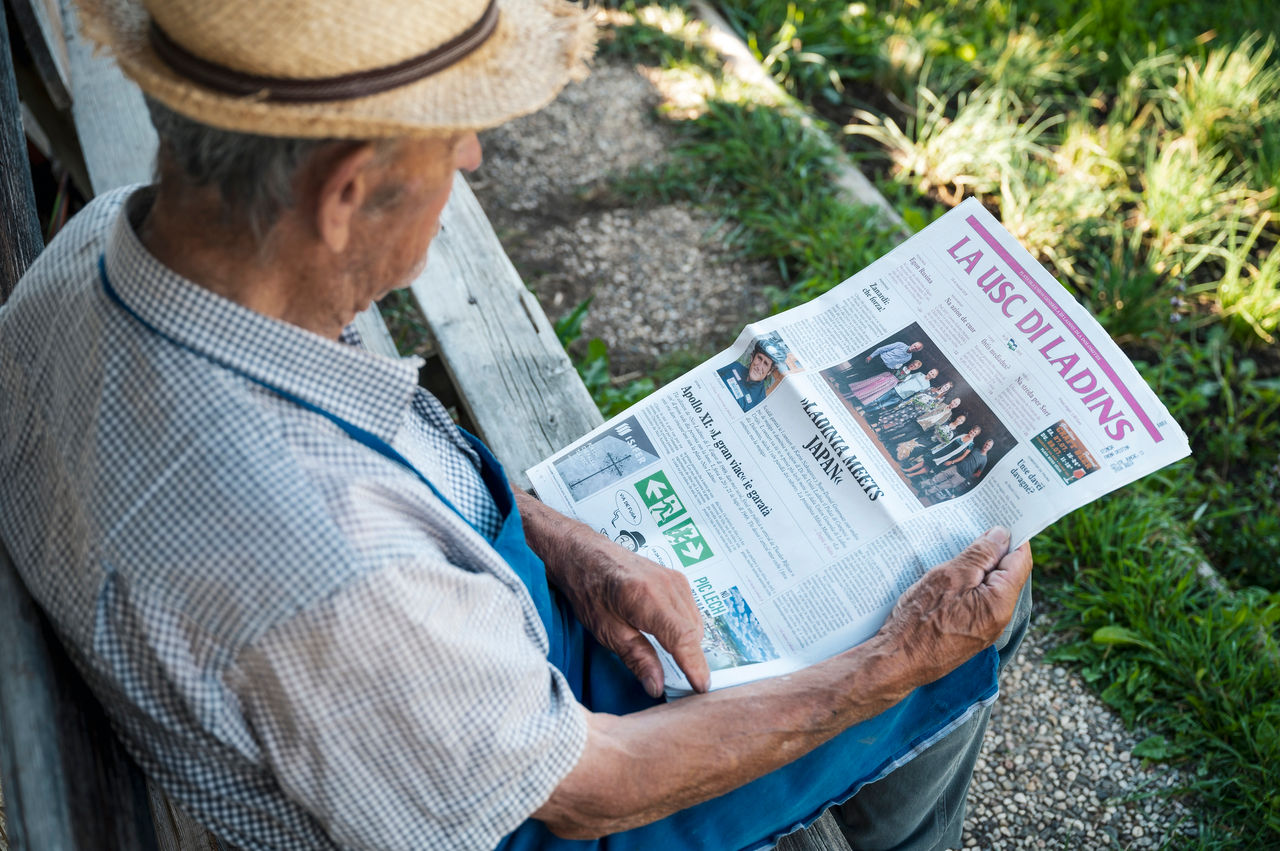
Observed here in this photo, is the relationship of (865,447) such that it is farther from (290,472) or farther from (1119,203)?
(1119,203)

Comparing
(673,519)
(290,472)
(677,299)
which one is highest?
(290,472)

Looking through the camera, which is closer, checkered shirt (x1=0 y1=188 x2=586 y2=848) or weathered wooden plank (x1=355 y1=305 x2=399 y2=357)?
checkered shirt (x1=0 y1=188 x2=586 y2=848)

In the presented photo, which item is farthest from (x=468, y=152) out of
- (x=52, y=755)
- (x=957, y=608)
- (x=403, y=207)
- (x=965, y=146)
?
(x=965, y=146)

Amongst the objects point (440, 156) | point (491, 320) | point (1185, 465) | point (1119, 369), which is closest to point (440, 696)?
point (440, 156)

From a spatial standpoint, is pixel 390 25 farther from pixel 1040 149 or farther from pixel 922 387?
pixel 1040 149

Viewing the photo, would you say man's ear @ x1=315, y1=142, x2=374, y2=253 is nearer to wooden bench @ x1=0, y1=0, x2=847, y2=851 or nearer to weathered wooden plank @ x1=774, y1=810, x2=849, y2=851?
wooden bench @ x1=0, y1=0, x2=847, y2=851

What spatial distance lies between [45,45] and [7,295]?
1.32 meters

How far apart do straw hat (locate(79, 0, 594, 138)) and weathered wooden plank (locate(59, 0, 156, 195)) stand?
1572 mm

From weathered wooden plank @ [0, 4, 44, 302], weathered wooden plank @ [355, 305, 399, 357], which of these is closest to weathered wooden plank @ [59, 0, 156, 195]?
weathered wooden plank @ [0, 4, 44, 302]

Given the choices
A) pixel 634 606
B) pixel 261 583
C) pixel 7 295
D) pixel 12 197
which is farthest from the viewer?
pixel 12 197

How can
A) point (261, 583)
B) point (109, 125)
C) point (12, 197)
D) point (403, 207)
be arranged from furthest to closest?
point (109, 125)
point (12, 197)
point (403, 207)
point (261, 583)

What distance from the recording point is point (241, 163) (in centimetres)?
101

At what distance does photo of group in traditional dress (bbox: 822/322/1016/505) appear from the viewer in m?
1.52

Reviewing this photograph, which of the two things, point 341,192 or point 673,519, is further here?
point 673,519
